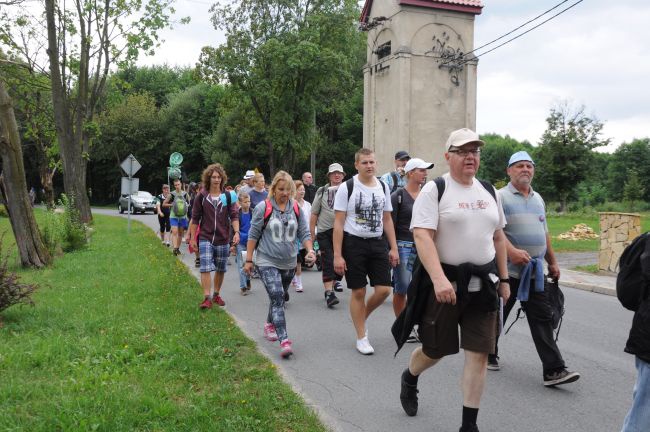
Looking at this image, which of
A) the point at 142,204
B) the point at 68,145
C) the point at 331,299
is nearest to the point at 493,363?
the point at 331,299

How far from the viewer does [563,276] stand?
11648 millimetres

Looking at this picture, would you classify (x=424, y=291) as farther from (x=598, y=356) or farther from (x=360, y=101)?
(x=360, y=101)

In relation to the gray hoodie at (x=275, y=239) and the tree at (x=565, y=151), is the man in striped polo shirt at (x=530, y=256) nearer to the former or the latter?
the gray hoodie at (x=275, y=239)

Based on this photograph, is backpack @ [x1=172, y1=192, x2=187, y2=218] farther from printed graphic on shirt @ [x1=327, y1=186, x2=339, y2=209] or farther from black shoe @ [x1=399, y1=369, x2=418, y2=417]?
black shoe @ [x1=399, y1=369, x2=418, y2=417]

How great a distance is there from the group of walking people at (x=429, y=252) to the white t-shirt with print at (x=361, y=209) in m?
0.01

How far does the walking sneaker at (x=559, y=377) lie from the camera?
4.84 m

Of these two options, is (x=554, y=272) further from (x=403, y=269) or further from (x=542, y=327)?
(x=403, y=269)

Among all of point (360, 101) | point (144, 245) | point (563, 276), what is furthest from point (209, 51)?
point (563, 276)

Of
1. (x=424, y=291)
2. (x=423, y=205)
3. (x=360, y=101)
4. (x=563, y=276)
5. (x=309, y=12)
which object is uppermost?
(x=309, y=12)

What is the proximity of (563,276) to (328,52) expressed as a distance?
23265 millimetres

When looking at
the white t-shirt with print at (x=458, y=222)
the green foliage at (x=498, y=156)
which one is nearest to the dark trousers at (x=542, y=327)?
the white t-shirt with print at (x=458, y=222)

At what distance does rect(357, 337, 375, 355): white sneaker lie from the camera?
597 cm

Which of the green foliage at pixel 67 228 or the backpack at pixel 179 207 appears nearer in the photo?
the green foliage at pixel 67 228

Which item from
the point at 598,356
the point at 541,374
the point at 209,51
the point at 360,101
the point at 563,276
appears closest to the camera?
the point at 541,374
